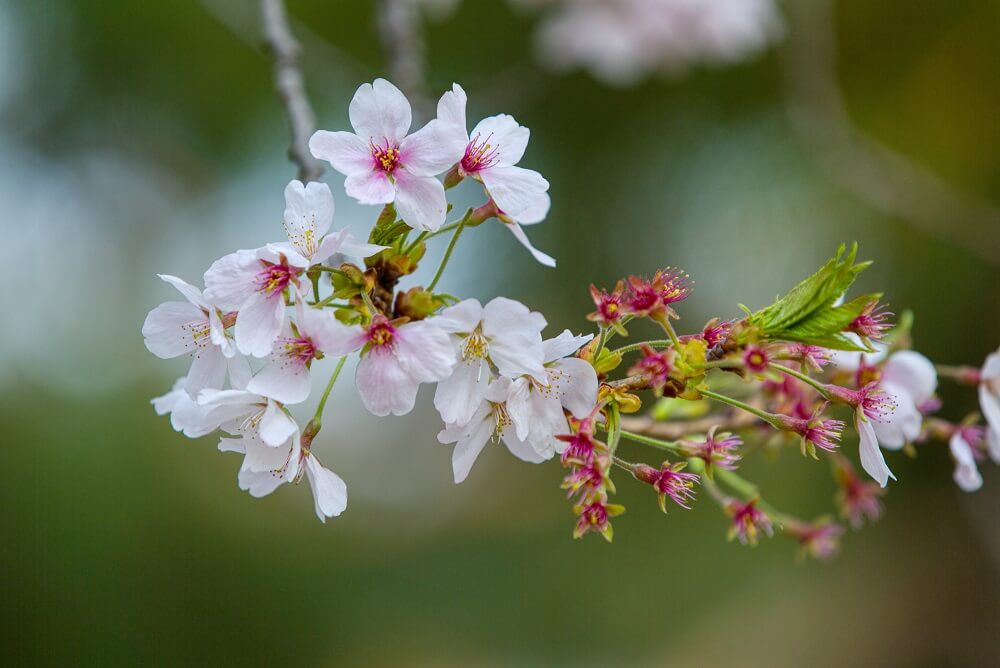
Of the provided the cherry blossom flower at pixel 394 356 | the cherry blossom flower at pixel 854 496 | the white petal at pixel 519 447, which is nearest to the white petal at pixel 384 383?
the cherry blossom flower at pixel 394 356

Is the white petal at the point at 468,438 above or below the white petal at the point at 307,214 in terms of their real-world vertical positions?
below

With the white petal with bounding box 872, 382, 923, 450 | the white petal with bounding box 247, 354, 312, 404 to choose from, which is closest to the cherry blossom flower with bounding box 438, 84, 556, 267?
the white petal with bounding box 247, 354, 312, 404

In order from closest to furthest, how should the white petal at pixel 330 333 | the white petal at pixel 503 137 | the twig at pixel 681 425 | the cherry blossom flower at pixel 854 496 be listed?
the white petal at pixel 330 333
the white petal at pixel 503 137
the twig at pixel 681 425
the cherry blossom flower at pixel 854 496

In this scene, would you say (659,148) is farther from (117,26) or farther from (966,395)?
(117,26)

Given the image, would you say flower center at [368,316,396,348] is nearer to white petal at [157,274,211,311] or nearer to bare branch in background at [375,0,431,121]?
white petal at [157,274,211,311]

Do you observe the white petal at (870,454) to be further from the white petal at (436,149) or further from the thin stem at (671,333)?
the white petal at (436,149)

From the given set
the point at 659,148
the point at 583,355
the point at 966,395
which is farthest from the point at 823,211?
the point at 583,355
